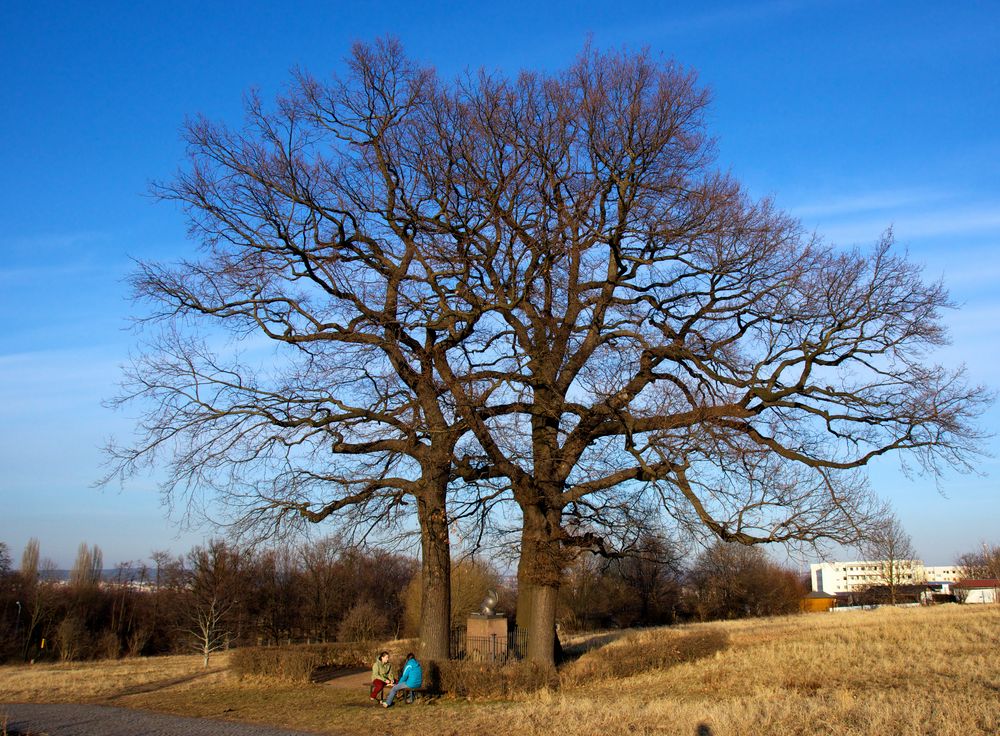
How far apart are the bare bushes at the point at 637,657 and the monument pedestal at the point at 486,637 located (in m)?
2.08

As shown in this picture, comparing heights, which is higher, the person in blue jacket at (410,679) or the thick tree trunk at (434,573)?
the thick tree trunk at (434,573)

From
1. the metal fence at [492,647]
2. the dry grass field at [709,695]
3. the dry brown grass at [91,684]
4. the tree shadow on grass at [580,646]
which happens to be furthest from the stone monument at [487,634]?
the dry brown grass at [91,684]

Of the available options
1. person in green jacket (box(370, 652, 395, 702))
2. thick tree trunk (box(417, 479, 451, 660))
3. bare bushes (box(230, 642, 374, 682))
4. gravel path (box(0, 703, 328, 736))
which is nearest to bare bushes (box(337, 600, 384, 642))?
bare bushes (box(230, 642, 374, 682))

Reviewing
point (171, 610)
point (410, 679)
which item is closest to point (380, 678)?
point (410, 679)

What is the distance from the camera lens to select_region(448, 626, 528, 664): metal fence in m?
18.3

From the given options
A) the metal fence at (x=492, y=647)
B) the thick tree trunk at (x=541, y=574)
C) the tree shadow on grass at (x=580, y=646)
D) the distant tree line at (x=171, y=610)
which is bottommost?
the distant tree line at (x=171, y=610)

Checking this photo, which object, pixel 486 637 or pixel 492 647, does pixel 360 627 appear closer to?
pixel 486 637

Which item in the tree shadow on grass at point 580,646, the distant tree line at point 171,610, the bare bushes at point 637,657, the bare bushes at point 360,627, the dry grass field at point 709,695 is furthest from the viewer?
the distant tree line at point 171,610

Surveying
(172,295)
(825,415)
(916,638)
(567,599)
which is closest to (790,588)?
(567,599)

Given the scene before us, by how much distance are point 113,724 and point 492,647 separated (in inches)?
320

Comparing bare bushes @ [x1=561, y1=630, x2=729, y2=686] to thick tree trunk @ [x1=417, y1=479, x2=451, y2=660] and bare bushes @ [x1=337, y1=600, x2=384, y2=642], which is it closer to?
thick tree trunk @ [x1=417, y1=479, x2=451, y2=660]

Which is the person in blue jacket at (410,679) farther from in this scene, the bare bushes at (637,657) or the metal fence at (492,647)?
the bare bushes at (637,657)

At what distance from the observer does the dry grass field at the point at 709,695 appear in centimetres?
1084

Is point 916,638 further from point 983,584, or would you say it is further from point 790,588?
point 983,584
